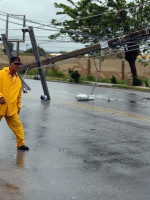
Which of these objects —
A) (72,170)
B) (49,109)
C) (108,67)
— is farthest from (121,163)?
(108,67)

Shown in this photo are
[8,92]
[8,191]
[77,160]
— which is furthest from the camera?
[8,92]

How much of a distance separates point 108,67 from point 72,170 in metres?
53.4

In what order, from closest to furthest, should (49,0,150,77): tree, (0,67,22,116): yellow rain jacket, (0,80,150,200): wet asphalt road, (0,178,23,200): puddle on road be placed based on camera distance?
(0,178,23,200): puddle on road < (0,80,150,200): wet asphalt road < (0,67,22,116): yellow rain jacket < (49,0,150,77): tree

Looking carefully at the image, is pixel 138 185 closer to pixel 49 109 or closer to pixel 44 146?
pixel 44 146

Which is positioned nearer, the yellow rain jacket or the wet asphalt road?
the wet asphalt road

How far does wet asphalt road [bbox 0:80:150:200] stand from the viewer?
5.51 metres

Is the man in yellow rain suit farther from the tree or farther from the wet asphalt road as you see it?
the tree

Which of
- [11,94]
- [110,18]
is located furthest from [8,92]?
[110,18]

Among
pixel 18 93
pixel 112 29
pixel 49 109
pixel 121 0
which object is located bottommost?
pixel 49 109

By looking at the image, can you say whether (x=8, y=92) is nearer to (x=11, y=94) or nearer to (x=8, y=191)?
(x=11, y=94)

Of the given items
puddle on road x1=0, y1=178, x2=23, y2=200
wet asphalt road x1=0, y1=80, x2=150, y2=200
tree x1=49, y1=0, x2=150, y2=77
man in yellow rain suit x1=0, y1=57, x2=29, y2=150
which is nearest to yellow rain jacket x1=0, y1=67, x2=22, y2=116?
man in yellow rain suit x1=0, y1=57, x2=29, y2=150

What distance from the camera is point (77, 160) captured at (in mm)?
7352

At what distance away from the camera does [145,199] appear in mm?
5227

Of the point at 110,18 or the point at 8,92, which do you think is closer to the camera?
the point at 8,92
